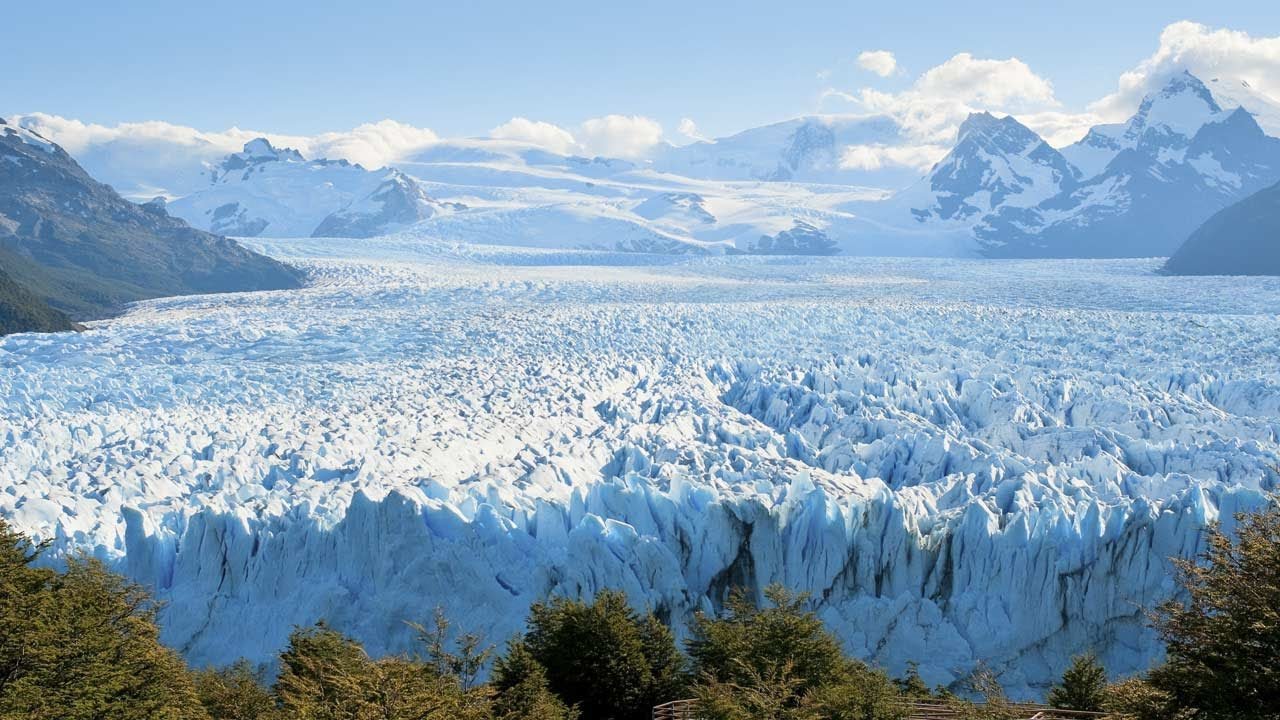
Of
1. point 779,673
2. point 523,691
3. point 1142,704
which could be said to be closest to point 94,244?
point 523,691

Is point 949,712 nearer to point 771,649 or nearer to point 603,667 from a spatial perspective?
point 771,649

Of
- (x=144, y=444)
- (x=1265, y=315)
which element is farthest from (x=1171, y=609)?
(x=1265, y=315)

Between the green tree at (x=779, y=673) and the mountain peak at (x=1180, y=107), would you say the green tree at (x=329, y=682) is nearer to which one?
the green tree at (x=779, y=673)

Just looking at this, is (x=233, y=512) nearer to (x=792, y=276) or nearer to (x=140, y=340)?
(x=140, y=340)

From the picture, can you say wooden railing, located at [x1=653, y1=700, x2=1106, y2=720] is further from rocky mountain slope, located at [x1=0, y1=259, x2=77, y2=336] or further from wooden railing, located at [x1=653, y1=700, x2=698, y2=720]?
rocky mountain slope, located at [x1=0, y1=259, x2=77, y2=336]

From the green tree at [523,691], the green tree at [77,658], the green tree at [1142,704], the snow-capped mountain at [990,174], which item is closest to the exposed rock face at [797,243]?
the snow-capped mountain at [990,174]
